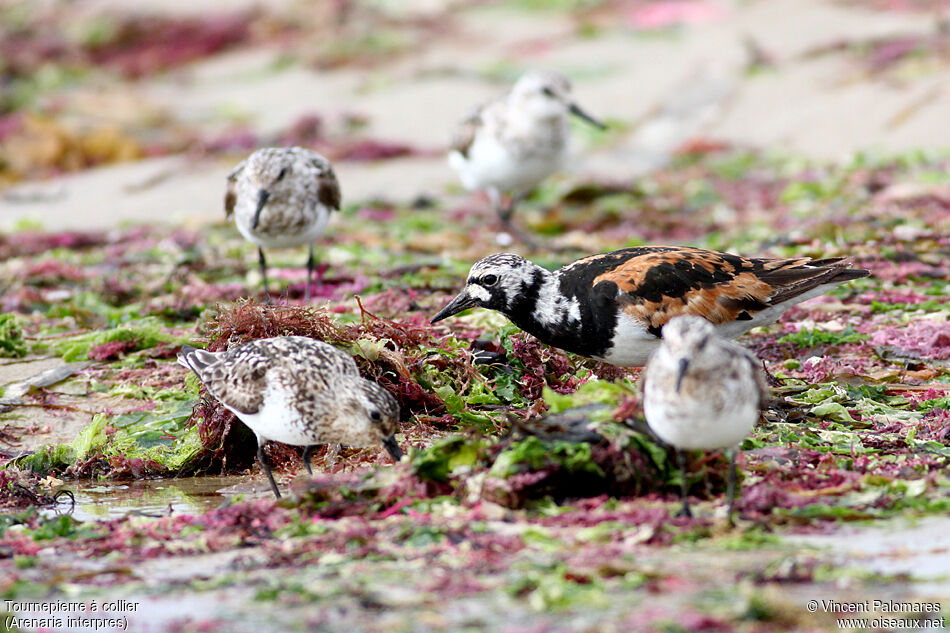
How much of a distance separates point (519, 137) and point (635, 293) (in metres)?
5.92

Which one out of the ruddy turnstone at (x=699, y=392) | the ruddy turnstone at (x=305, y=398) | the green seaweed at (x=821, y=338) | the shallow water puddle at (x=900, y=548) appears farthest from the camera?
the green seaweed at (x=821, y=338)

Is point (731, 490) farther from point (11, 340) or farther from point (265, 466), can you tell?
point (11, 340)

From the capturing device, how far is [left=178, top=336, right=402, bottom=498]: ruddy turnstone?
5.41 metres

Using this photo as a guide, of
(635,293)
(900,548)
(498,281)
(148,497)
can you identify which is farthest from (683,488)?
(148,497)

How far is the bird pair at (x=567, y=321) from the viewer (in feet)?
17.8

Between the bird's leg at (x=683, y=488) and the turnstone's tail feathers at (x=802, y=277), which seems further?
the turnstone's tail feathers at (x=802, y=277)

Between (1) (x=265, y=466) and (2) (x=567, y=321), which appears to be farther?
(2) (x=567, y=321)

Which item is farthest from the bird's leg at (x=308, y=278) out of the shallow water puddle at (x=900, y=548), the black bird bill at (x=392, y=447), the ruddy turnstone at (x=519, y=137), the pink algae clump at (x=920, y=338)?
the shallow water puddle at (x=900, y=548)

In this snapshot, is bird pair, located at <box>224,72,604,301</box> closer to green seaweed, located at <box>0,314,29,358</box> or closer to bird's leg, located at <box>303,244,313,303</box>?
bird's leg, located at <box>303,244,313,303</box>

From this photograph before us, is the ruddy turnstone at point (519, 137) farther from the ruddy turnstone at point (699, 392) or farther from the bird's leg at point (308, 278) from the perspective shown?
the ruddy turnstone at point (699, 392)

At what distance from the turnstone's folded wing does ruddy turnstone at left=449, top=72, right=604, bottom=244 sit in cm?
530

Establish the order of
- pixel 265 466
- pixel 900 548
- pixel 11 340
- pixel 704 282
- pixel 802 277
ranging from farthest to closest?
pixel 11 340 → pixel 802 277 → pixel 704 282 → pixel 265 466 → pixel 900 548

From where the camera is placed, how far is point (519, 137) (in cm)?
1181

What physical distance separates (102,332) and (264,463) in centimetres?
298
